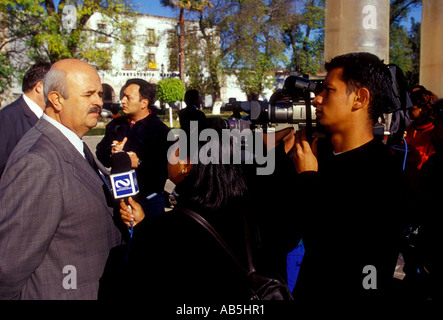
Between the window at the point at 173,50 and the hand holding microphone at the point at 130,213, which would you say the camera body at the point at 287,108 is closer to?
the hand holding microphone at the point at 130,213

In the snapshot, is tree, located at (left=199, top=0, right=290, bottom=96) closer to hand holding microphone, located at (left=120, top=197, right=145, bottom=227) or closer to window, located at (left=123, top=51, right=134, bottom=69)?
window, located at (left=123, top=51, right=134, bottom=69)

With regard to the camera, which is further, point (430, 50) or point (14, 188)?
point (430, 50)

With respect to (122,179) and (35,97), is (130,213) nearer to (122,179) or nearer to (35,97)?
(122,179)

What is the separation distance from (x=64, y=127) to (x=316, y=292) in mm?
1458

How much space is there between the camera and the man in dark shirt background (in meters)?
3.64

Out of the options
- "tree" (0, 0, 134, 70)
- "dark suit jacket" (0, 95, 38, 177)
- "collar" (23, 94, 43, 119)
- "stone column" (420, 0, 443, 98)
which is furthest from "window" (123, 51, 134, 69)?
"dark suit jacket" (0, 95, 38, 177)

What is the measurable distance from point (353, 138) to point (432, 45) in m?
6.27

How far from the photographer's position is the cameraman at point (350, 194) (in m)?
1.44

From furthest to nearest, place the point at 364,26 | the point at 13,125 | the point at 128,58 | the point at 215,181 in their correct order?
the point at 128,58
the point at 364,26
the point at 13,125
the point at 215,181

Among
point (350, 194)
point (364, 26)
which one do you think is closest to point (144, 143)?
point (350, 194)

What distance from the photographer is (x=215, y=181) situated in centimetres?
149

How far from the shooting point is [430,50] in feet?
22.1

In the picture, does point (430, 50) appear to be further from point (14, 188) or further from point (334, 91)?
point (14, 188)
